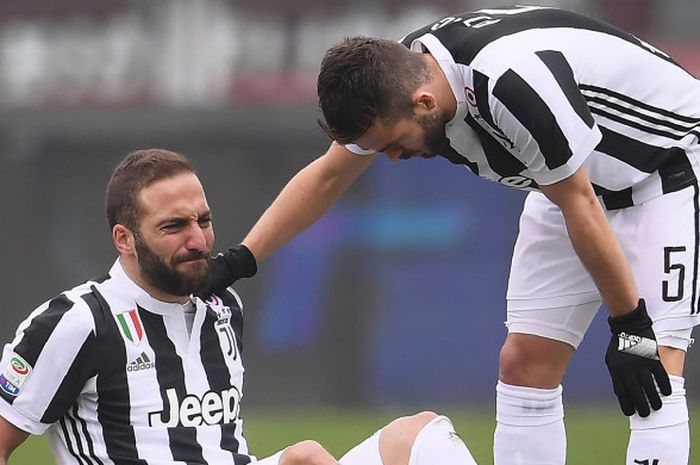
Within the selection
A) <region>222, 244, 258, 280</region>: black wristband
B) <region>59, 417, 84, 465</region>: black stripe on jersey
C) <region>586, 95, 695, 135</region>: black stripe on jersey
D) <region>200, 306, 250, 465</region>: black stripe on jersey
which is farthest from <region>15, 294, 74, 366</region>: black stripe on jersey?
<region>586, 95, 695, 135</region>: black stripe on jersey

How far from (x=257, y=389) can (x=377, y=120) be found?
8.37 m

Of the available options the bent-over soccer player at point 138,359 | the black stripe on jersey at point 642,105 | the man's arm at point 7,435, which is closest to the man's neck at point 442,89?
the black stripe on jersey at point 642,105

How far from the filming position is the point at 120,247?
4.34 m

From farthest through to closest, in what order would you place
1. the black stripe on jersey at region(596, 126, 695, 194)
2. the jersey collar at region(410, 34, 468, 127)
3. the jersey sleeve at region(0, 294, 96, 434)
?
the black stripe on jersey at region(596, 126, 695, 194), the jersey collar at region(410, 34, 468, 127), the jersey sleeve at region(0, 294, 96, 434)

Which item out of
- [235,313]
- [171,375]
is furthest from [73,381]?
[235,313]

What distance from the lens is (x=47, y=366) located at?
4.12m

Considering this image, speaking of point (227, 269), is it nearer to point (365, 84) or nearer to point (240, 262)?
point (240, 262)

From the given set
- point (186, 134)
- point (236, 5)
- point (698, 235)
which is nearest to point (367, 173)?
point (186, 134)

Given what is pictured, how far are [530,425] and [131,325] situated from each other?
5.14ft

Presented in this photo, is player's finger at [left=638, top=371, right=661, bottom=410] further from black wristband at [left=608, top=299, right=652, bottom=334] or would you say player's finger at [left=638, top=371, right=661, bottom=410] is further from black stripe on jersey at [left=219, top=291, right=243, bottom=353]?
black stripe on jersey at [left=219, top=291, right=243, bottom=353]

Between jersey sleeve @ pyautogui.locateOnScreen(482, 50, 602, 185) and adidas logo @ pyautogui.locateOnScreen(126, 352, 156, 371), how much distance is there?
3.88 ft

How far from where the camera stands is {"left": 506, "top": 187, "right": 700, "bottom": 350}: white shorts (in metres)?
4.64

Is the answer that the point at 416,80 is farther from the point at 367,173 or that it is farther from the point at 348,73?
the point at 367,173

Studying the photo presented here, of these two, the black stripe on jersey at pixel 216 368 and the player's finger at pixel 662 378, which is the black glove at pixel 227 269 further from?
the player's finger at pixel 662 378
